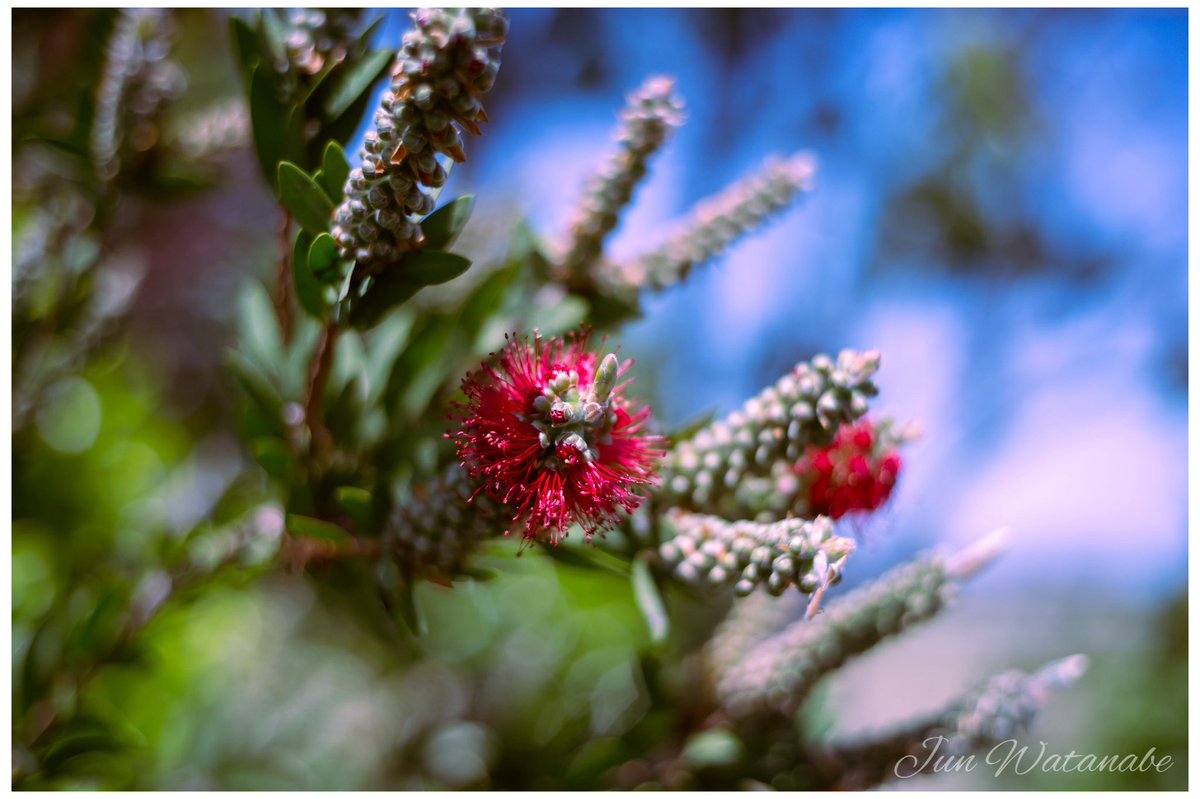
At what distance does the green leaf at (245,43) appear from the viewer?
1.43 ft

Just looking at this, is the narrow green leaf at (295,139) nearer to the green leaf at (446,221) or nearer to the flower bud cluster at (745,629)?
the green leaf at (446,221)

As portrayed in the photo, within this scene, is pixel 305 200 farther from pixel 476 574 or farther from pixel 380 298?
pixel 476 574

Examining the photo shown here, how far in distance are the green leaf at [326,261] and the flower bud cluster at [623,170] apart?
7.0 inches

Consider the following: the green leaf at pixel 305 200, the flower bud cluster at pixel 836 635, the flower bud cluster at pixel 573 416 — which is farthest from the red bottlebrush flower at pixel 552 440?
the flower bud cluster at pixel 836 635

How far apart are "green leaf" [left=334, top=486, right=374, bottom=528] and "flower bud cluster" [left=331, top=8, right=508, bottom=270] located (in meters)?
0.14

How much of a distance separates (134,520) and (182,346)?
11.9 inches

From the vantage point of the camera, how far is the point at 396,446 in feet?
1.57

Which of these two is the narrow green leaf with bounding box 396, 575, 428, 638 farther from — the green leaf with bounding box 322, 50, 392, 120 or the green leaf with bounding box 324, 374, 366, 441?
the green leaf with bounding box 322, 50, 392, 120

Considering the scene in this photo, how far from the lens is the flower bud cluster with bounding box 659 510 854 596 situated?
33 centimetres

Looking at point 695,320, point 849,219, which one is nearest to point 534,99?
point 695,320

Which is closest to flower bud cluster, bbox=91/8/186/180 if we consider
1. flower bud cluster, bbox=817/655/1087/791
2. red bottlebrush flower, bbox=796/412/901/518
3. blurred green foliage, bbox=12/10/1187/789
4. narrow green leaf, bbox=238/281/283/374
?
blurred green foliage, bbox=12/10/1187/789

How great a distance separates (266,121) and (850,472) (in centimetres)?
36

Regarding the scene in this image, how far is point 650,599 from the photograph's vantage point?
0.41 metres

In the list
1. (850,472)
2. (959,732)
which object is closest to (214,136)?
(850,472)
